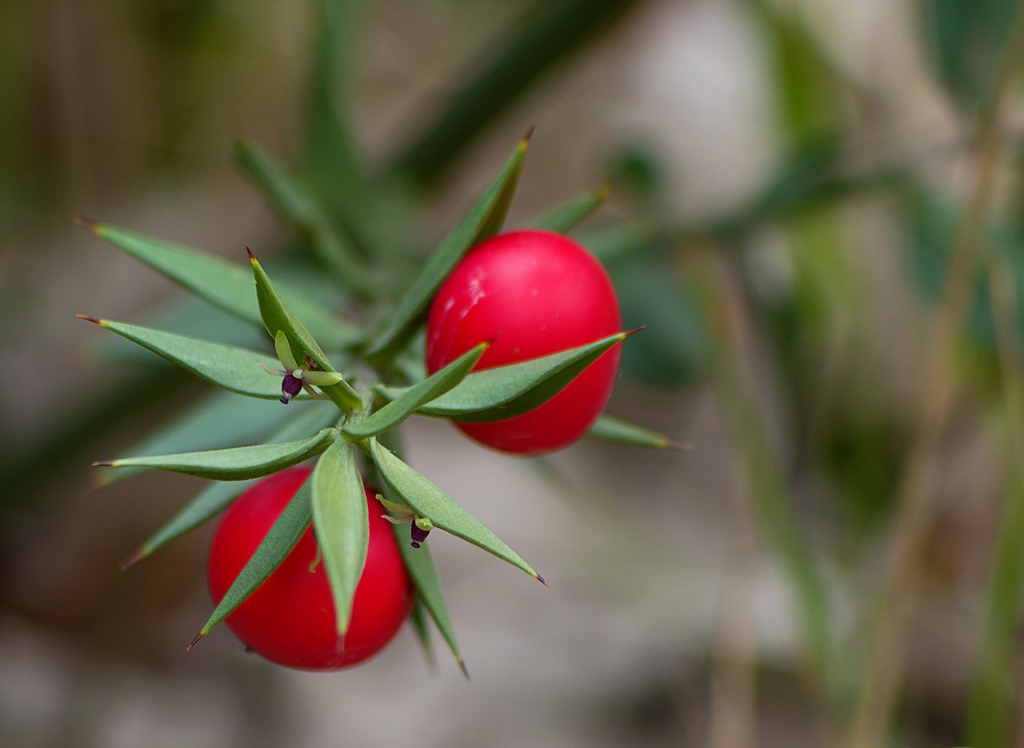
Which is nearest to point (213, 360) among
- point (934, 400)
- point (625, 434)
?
point (625, 434)

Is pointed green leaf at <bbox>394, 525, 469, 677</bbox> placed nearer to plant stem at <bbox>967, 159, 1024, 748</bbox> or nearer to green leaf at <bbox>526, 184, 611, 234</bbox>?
green leaf at <bbox>526, 184, 611, 234</bbox>

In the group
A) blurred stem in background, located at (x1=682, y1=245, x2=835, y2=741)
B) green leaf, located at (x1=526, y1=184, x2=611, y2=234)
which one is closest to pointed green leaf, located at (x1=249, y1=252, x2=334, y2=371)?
green leaf, located at (x1=526, y1=184, x2=611, y2=234)

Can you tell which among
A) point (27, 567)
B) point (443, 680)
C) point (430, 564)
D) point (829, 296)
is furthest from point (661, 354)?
point (27, 567)

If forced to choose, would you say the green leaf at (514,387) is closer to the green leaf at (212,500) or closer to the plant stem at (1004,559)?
the green leaf at (212,500)

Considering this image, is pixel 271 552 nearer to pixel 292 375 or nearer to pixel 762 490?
pixel 292 375

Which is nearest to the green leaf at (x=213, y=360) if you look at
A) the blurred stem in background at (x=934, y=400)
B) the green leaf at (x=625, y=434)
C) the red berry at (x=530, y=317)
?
the red berry at (x=530, y=317)
